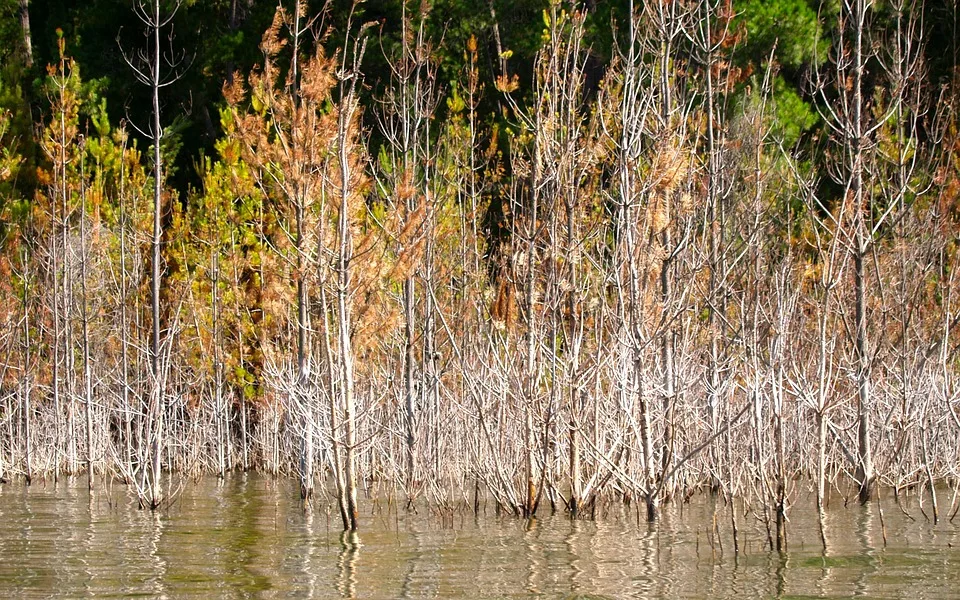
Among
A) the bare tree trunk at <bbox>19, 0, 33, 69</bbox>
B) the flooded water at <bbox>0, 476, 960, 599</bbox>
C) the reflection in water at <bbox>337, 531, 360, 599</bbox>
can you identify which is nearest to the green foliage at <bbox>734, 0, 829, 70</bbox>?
the flooded water at <bbox>0, 476, 960, 599</bbox>

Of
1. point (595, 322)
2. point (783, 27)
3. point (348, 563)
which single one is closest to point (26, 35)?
point (783, 27)

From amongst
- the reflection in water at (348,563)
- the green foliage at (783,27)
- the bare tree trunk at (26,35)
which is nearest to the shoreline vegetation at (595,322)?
the reflection in water at (348,563)

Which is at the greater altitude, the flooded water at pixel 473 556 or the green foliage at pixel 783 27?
the green foliage at pixel 783 27

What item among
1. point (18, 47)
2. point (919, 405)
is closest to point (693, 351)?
point (919, 405)

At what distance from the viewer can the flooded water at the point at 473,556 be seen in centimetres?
629

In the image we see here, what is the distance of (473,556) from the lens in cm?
728

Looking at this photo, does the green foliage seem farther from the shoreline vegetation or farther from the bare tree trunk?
the bare tree trunk

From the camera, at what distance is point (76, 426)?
46.2ft

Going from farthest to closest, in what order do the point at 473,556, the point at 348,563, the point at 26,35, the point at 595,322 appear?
the point at 26,35
the point at 595,322
the point at 473,556
the point at 348,563

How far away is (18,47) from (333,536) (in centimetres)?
2032

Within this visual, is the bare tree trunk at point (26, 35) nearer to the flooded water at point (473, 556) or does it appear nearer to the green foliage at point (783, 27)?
the green foliage at point (783, 27)

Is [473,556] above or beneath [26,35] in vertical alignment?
beneath

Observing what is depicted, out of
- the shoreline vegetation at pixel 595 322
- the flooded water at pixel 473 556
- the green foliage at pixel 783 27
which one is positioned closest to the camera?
the flooded water at pixel 473 556

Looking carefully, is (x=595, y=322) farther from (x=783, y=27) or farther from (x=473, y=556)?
(x=783, y=27)
